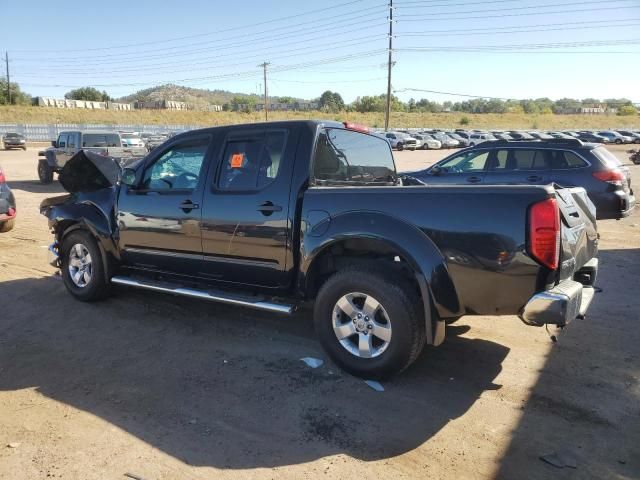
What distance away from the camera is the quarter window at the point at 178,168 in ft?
16.2

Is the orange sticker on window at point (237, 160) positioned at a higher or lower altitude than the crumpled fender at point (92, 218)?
higher

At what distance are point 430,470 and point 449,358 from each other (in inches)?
61.9

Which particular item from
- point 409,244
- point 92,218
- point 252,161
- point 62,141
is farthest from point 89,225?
point 62,141

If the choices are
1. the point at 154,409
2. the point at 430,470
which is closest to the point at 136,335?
the point at 154,409

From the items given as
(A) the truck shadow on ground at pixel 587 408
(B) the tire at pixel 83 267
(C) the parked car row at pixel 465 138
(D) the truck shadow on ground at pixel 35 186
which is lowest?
(A) the truck shadow on ground at pixel 587 408

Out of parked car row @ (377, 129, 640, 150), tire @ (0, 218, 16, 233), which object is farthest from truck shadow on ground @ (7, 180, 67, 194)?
parked car row @ (377, 129, 640, 150)

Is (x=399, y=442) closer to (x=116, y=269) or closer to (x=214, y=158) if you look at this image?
(x=214, y=158)

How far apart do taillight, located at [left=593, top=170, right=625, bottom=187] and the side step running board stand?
7.16 meters

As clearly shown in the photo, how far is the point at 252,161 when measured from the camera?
181 inches

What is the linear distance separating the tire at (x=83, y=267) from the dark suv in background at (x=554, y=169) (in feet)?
20.6

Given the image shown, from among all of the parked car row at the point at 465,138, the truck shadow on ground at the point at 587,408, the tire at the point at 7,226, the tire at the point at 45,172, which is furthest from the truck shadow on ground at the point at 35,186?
the parked car row at the point at 465,138

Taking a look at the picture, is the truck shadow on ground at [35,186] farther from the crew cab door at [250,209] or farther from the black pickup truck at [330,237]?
the crew cab door at [250,209]

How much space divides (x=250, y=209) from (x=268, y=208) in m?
0.19

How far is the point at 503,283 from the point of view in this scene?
339cm
